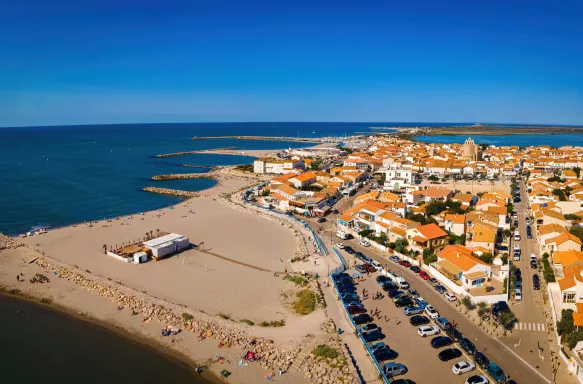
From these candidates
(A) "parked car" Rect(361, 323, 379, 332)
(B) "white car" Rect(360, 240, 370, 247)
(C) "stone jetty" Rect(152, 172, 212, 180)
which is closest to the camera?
(A) "parked car" Rect(361, 323, 379, 332)

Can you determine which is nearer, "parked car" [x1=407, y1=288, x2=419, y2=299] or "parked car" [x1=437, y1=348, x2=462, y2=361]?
"parked car" [x1=437, y1=348, x2=462, y2=361]

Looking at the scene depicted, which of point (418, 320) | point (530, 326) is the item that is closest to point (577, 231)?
point (530, 326)

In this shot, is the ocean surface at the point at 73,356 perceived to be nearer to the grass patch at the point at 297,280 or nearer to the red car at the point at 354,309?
the red car at the point at 354,309

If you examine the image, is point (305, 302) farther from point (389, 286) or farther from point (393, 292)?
point (389, 286)

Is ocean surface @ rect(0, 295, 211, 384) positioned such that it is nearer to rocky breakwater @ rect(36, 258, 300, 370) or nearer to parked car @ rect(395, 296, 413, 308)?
rocky breakwater @ rect(36, 258, 300, 370)

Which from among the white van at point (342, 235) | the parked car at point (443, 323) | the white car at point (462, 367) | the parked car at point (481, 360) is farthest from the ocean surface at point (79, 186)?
the parked car at point (481, 360)

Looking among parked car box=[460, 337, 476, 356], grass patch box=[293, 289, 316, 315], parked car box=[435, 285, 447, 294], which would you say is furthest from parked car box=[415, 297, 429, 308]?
grass patch box=[293, 289, 316, 315]

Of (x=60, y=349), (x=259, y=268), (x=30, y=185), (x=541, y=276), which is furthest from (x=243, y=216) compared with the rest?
(x=30, y=185)
